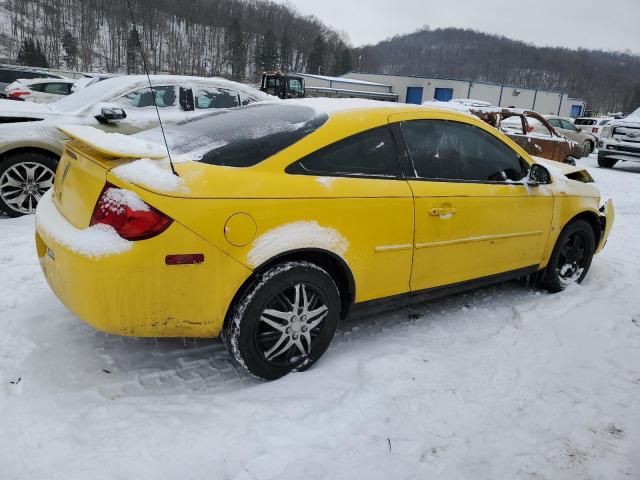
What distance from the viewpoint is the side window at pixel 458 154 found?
3.15 m

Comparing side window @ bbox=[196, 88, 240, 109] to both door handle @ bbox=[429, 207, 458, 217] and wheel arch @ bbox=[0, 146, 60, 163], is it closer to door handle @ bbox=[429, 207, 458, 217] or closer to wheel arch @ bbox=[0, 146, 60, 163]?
wheel arch @ bbox=[0, 146, 60, 163]

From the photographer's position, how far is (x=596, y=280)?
4.71 m

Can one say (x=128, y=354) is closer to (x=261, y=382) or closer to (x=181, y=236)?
(x=261, y=382)

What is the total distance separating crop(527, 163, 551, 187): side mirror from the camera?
3.74 metres

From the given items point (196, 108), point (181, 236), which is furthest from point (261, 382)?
point (196, 108)

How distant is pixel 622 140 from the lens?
46.9ft

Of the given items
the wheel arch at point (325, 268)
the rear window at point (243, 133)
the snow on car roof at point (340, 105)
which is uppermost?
the snow on car roof at point (340, 105)

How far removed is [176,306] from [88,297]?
396 mm

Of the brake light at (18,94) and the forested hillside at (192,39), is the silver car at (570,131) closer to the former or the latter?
the brake light at (18,94)

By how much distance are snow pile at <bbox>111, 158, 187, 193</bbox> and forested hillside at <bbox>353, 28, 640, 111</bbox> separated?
11977cm

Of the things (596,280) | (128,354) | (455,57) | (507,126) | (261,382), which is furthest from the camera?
(455,57)

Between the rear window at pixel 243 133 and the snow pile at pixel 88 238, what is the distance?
24.0 inches

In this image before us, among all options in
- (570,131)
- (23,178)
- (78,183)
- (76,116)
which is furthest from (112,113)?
(570,131)

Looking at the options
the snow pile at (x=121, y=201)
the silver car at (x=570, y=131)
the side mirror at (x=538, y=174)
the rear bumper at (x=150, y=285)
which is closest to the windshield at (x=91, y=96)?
the rear bumper at (x=150, y=285)
